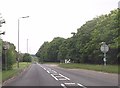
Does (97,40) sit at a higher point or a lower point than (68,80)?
higher

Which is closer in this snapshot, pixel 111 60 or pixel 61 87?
pixel 61 87

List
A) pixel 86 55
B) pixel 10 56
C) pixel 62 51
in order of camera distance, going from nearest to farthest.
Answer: pixel 10 56, pixel 86 55, pixel 62 51

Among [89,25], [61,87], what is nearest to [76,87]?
[61,87]

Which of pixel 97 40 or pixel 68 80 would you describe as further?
pixel 97 40

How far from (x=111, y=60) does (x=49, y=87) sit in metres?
56.9

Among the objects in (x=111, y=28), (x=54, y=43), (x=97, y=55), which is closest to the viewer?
(x=111, y=28)

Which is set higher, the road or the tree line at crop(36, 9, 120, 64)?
the tree line at crop(36, 9, 120, 64)

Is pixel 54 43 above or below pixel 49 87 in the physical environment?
above

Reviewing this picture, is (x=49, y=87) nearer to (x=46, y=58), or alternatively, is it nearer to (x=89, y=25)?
(x=89, y=25)

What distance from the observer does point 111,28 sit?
2899 inches

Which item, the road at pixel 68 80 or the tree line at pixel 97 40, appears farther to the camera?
the tree line at pixel 97 40

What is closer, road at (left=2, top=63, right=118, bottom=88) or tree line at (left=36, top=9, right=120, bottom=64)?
road at (left=2, top=63, right=118, bottom=88)

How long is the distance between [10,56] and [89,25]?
50.1m

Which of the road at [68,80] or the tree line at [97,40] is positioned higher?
the tree line at [97,40]
